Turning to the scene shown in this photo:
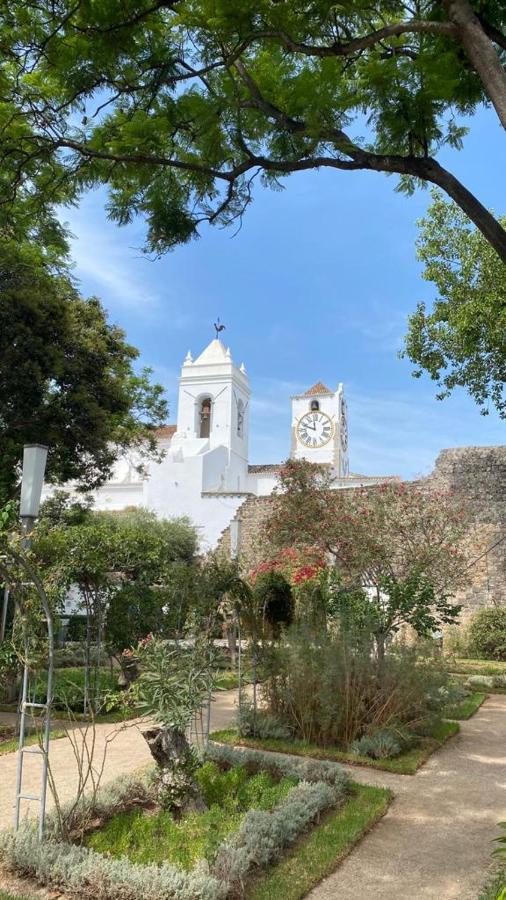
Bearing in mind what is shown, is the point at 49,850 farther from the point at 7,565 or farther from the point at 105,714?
the point at 105,714

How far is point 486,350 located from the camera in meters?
11.7

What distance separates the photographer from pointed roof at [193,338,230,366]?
45.5 m

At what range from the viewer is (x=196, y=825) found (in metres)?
4.10

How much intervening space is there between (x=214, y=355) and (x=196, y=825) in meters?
43.2

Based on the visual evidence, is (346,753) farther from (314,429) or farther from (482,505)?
(314,429)

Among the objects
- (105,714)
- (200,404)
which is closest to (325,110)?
(105,714)

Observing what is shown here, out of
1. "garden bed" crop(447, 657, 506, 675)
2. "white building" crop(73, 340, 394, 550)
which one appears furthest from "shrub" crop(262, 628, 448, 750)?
"white building" crop(73, 340, 394, 550)

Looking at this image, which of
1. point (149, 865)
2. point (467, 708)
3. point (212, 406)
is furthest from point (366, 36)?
point (212, 406)

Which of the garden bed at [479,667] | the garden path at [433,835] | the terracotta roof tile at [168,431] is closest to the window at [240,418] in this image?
the terracotta roof tile at [168,431]

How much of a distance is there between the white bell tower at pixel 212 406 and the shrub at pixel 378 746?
34554mm

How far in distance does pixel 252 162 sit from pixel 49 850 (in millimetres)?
4488

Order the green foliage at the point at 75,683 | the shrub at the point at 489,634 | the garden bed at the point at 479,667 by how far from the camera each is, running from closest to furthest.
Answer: the green foliage at the point at 75,683
the garden bed at the point at 479,667
the shrub at the point at 489,634

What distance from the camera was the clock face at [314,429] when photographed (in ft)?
157

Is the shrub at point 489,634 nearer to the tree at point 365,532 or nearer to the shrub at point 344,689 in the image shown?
the tree at point 365,532
